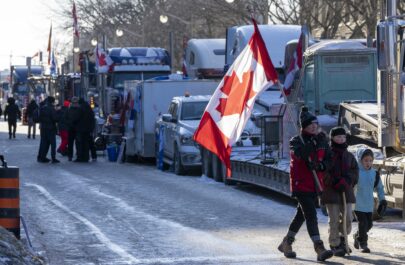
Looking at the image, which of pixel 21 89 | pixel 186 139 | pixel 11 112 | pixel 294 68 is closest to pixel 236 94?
pixel 294 68

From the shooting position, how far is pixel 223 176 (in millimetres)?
22062

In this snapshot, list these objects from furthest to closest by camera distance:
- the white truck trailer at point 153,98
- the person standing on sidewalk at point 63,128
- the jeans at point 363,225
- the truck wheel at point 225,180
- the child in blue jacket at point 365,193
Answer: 1. the person standing on sidewalk at point 63,128
2. the white truck trailer at point 153,98
3. the truck wheel at point 225,180
4. the child in blue jacket at point 365,193
5. the jeans at point 363,225

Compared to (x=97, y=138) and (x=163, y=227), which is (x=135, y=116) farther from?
(x=163, y=227)

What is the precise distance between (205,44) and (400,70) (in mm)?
17480

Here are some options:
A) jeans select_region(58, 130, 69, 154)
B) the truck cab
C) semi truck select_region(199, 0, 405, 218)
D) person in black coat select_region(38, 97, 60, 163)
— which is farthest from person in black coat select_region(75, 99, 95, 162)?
semi truck select_region(199, 0, 405, 218)

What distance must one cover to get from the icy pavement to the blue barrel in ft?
23.0

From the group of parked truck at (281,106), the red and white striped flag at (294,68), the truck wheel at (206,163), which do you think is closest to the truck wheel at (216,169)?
the group of parked truck at (281,106)

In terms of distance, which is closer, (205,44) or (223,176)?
(223,176)

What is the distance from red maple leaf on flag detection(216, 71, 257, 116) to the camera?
13164mm

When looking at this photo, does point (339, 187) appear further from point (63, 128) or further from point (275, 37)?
point (63, 128)

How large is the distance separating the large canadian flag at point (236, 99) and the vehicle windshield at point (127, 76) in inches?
858

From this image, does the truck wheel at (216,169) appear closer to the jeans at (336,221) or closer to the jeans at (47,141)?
the jeans at (47,141)

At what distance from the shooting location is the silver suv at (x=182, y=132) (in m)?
24.4

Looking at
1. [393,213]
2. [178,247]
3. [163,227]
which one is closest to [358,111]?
[393,213]
